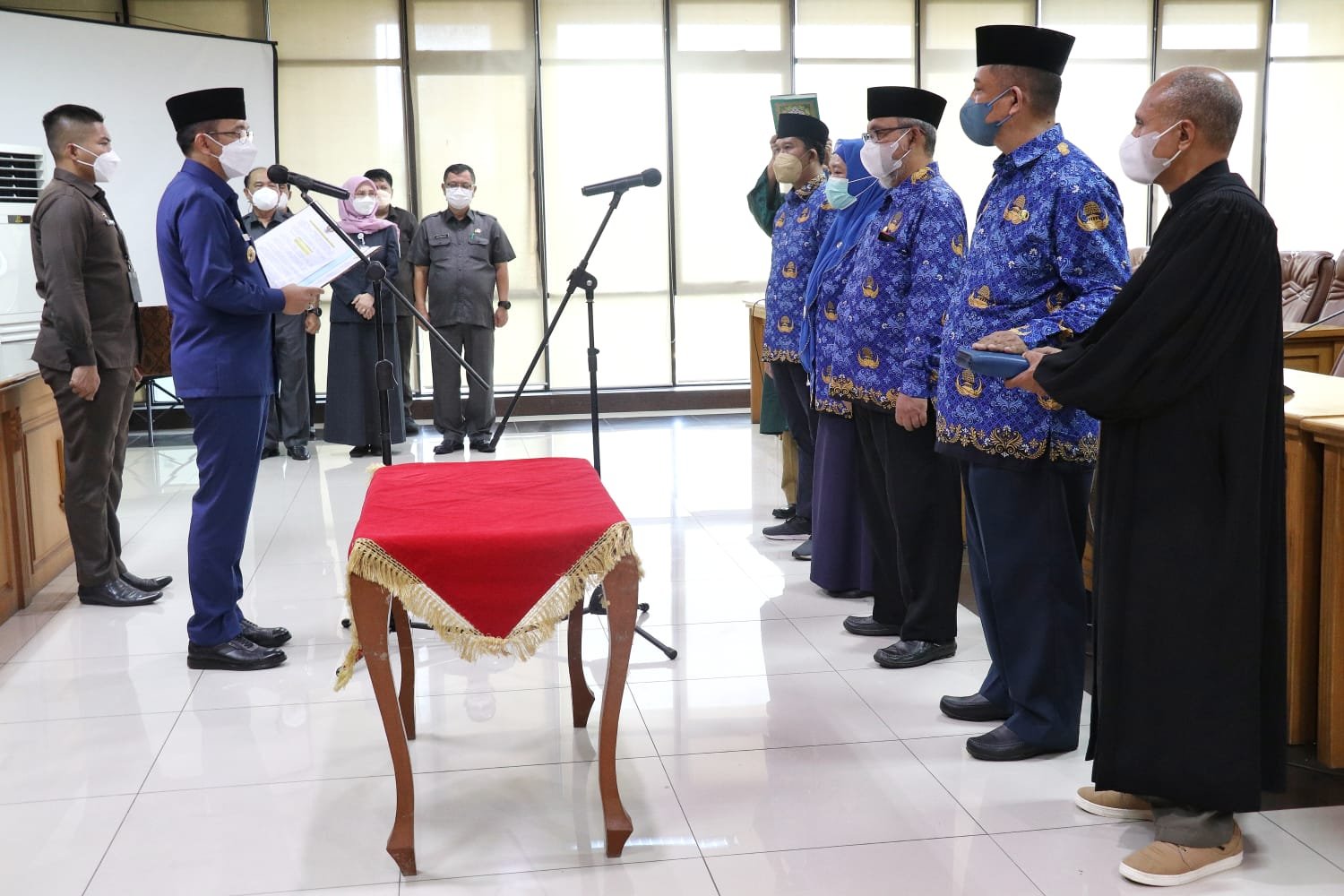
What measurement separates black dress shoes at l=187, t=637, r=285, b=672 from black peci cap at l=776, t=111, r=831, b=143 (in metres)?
2.45

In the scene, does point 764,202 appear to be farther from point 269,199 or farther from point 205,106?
point 269,199

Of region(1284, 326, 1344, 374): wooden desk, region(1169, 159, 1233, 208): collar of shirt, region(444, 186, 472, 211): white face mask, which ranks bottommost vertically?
region(1284, 326, 1344, 374): wooden desk

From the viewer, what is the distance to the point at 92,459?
414cm

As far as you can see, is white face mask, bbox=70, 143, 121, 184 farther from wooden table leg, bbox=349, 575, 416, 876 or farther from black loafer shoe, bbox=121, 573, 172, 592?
wooden table leg, bbox=349, 575, 416, 876

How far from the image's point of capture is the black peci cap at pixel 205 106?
3.39m

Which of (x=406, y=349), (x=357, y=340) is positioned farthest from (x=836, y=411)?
(x=406, y=349)

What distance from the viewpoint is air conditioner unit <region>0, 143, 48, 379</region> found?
15.6 ft

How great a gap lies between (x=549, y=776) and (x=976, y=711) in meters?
1.06

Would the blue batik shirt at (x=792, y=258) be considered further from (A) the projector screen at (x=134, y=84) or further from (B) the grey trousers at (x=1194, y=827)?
(A) the projector screen at (x=134, y=84)

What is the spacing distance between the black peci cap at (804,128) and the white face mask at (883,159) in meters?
1.05

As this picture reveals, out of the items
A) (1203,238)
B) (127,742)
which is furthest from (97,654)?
(1203,238)

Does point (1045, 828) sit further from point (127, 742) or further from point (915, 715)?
point (127, 742)

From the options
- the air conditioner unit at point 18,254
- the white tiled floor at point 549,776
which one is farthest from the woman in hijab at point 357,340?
the white tiled floor at point 549,776

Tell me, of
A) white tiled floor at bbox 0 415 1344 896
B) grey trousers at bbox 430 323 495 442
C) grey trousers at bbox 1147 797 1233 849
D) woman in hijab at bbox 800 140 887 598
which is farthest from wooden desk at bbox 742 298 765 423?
grey trousers at bbox 1147 797 1233 849
